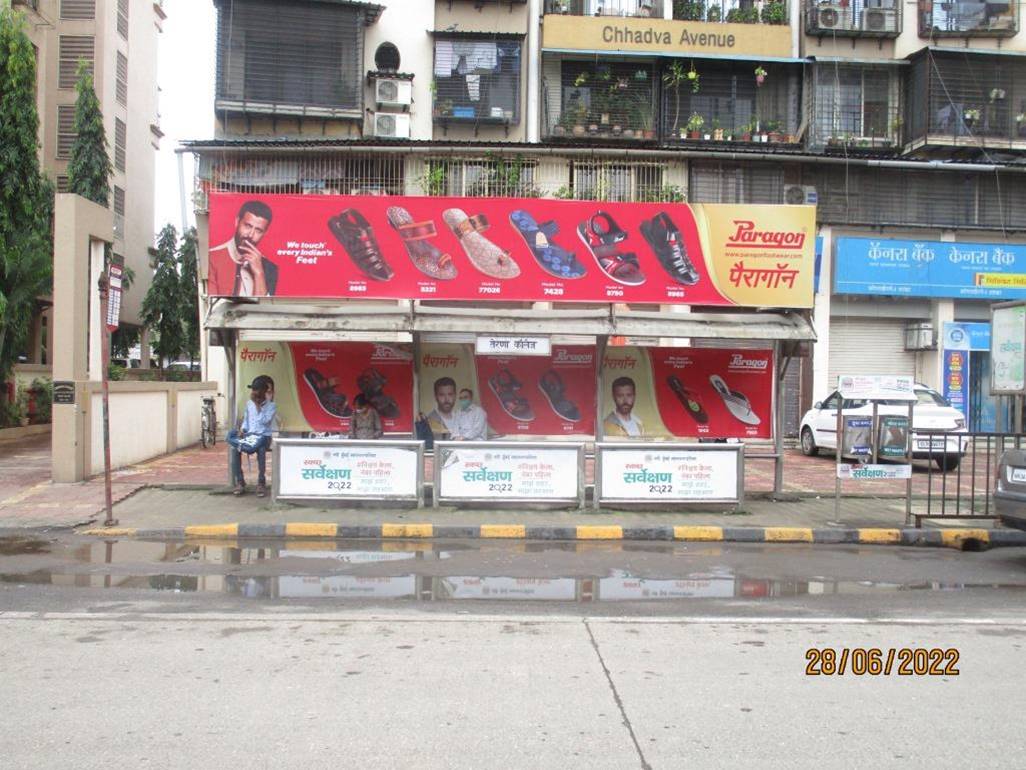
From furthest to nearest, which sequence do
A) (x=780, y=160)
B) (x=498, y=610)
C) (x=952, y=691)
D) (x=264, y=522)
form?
(x=780, y=160)
(x=264, y=522)
(x=498, y=610)
(x=952, y=691)

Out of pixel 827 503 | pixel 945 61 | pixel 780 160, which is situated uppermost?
pixel 945 61

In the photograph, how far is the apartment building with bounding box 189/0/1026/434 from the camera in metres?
21.5

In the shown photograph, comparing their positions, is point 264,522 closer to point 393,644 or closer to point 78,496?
point 78,496

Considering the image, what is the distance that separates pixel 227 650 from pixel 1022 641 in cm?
554

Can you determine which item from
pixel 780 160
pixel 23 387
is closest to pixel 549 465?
pixel 780 160

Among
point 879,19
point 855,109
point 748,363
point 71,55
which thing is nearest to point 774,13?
point 879,19

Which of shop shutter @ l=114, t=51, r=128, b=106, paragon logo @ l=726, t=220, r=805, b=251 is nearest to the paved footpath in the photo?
paragon logo @ l=726, t=220, r=805, b=251

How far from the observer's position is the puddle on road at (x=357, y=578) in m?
7.52

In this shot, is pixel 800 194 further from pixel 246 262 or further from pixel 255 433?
pixel 255 433

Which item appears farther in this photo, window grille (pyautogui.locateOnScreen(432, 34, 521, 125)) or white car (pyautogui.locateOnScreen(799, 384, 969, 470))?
window grille (pyautogui.locateOnScreen(432, 34, 521, 125))

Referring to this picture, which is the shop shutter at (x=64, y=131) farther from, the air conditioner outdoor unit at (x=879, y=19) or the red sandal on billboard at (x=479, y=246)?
the air conditioner outdoor unit at (x=879, y=19)

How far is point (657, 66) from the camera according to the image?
73.9ft

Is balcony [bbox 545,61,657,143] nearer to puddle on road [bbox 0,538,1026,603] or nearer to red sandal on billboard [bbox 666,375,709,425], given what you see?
red sandal on billboard [bbox 666,375,709,425]
